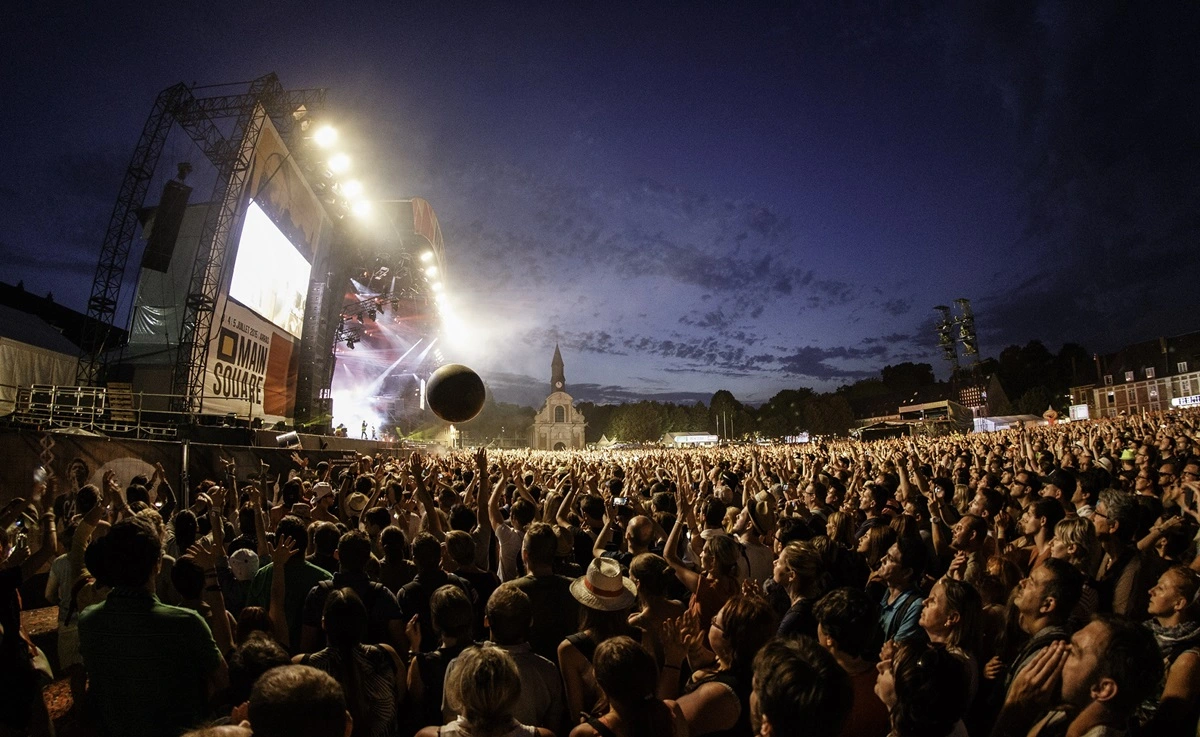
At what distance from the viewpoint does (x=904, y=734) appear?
212cm

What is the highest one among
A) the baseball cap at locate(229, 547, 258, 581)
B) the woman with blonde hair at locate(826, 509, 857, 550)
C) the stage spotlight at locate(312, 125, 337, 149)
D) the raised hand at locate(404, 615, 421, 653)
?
the stage spotlight at locate(312, 125, 337, 149)

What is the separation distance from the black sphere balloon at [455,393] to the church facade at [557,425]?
105004 mm

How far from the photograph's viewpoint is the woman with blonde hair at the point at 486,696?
2.08 meters

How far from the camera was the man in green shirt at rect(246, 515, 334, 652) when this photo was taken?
3955 millimetres

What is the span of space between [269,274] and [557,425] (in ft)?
309

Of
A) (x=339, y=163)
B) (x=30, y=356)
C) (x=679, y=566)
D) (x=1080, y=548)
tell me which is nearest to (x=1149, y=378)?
(x=339, y=163)

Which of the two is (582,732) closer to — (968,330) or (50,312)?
(50,312)

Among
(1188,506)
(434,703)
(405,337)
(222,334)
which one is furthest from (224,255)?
(405,337)

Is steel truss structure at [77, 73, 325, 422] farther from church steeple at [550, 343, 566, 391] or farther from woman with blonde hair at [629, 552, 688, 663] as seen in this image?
church steeple at [550, 343, 566, 391]

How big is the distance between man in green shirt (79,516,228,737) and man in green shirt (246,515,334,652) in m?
1.08

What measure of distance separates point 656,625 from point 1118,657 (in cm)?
199

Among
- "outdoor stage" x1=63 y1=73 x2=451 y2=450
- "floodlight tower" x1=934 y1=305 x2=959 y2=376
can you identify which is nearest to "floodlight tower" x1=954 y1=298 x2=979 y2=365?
"floodlight tower" x1=934 y1=305 x2=959 y2=376

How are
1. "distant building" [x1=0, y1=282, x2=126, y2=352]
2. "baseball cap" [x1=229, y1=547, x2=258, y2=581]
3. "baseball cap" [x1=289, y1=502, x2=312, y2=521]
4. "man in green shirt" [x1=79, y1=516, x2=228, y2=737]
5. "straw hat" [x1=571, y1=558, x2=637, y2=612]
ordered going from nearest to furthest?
"man in green shirt" [x1=79, y1=516, x2=228, y2=737] → "straw hat" [x1=571, y1=558, x2=637, y2=612] → "baseball cap" [x1=229, y1=547, x2=258, y2=581] → "baseball cap" [x1=289, y1=502, x2=312, y2=521] → "distant building" [x1=0, y1=282, x2=126, y2=352]

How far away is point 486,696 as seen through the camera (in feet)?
6.82
